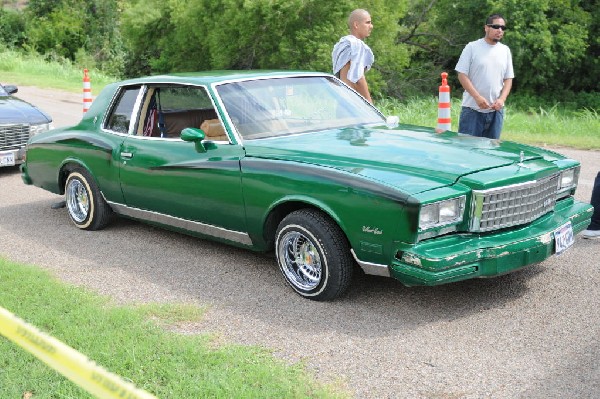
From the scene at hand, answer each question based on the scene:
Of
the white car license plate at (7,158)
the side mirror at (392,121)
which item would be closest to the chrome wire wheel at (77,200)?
the side mirror at (392,121)

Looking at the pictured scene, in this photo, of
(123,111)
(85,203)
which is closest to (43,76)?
(85,203)

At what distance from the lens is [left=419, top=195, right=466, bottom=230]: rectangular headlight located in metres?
4.66

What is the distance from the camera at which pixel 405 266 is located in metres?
4.67

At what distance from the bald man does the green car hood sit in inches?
107

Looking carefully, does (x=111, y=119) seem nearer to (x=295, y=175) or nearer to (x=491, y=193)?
(x=295, y=175)

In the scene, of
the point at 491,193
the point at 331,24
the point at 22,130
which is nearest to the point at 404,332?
the point at 491,193

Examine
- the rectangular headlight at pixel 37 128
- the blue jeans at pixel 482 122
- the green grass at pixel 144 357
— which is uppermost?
the blue jeans at pixel 482 122

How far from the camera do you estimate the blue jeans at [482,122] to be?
8.11 meters

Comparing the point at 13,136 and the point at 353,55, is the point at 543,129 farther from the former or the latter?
the point at 13,136

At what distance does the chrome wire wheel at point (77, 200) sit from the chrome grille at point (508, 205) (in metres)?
3.93

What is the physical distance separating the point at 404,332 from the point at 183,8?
3139 centimetres

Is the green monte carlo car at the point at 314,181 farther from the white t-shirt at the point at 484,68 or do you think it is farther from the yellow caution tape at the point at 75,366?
the yellow caution tape at the point at 75,366

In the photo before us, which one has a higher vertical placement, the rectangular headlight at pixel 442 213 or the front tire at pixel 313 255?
the rectangular headlight at pixel 442 213

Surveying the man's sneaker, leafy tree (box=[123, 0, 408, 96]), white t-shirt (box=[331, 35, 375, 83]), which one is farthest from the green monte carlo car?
leafy tree (box=[123, 0, 408, 96])
